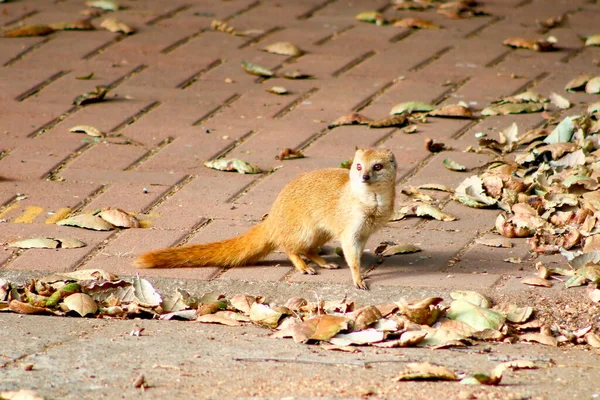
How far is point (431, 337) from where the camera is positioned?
3.14 metres

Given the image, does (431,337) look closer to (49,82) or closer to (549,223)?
(549,223)

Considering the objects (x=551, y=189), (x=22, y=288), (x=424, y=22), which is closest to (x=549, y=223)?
(x=551, y=189)

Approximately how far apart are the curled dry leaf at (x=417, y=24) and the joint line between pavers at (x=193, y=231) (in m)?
3.14

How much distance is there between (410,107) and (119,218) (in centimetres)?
196

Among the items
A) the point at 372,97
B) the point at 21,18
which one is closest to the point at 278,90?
the point at 372,97

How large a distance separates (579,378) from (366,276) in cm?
120

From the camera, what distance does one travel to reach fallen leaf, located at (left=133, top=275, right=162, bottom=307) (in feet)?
11.5

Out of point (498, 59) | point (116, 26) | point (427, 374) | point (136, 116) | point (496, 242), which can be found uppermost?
point (427, 374)

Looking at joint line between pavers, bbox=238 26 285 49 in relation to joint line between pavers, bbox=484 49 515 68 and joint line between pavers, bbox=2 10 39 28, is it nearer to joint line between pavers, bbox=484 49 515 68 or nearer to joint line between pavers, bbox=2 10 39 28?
joint line between pavers, bbox=484 49 515 68

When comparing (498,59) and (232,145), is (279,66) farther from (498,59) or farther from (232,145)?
(498,59)

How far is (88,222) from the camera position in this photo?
4211 mm

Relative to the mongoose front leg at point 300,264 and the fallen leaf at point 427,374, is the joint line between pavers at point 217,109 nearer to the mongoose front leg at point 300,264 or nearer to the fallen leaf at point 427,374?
the mongoose front leg at point 300,264

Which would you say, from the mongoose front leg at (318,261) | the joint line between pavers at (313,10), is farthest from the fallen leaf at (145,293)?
the joint line between pavers at (313,10)

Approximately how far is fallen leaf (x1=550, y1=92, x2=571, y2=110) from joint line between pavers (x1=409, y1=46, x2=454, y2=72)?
3.11 ft
